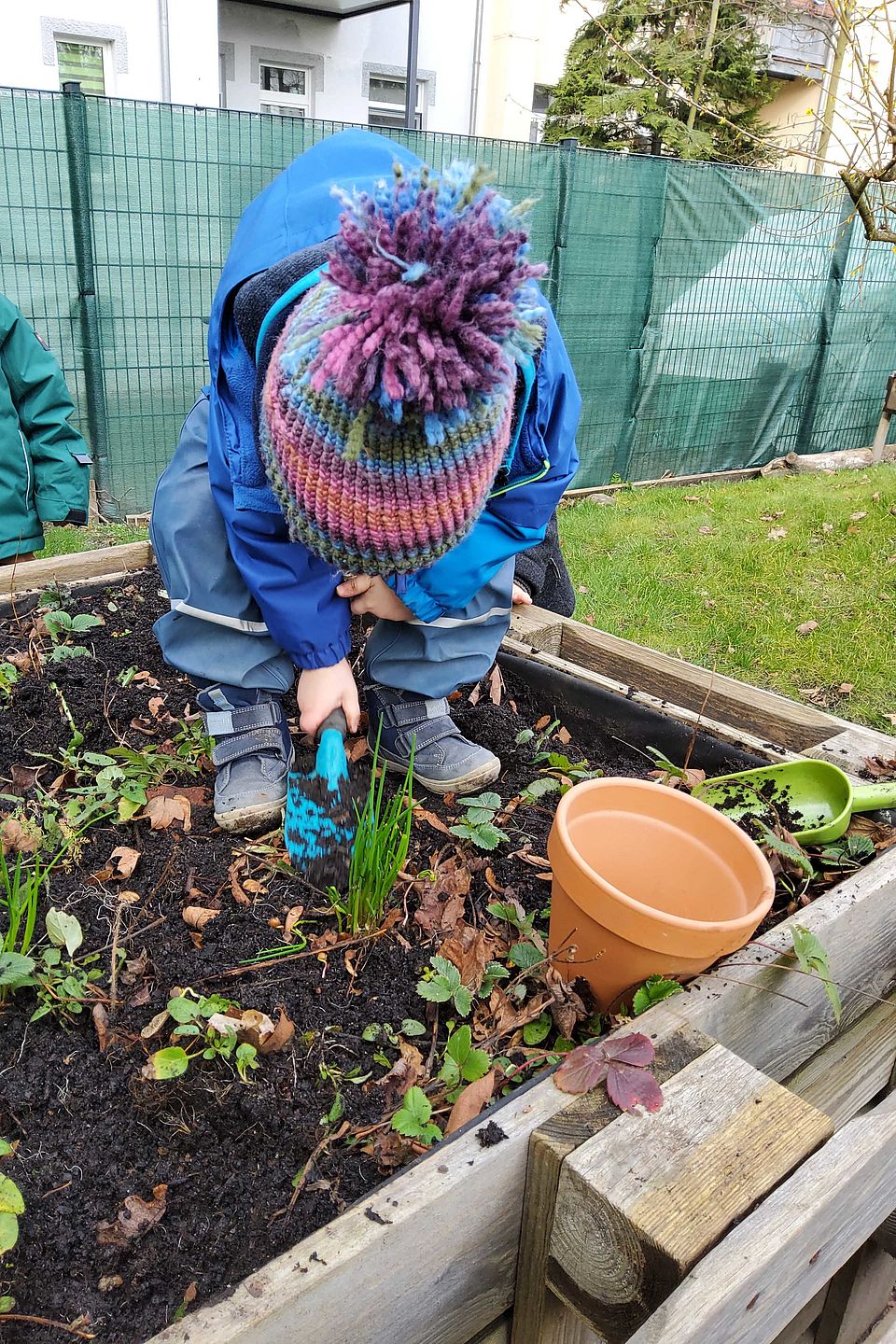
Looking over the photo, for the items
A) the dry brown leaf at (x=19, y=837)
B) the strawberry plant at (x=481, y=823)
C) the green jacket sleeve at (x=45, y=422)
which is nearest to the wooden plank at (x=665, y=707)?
the strawberry plant at (x=481, y=823)

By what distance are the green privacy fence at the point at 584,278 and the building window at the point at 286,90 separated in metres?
6.69

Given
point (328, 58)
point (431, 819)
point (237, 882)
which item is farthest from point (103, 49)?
point (237, 882)

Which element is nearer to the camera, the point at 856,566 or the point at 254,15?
the point at 856,566

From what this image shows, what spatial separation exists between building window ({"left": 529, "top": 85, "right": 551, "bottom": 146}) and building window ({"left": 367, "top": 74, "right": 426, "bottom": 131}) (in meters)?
1.60

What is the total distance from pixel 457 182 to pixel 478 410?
27cm

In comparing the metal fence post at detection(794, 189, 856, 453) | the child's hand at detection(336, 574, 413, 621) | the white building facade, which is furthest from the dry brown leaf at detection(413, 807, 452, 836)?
the white building facade

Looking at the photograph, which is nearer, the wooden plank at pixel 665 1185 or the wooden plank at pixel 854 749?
the wooden plank at pixel 665 1185

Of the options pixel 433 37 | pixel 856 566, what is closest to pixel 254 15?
pixel 433 37

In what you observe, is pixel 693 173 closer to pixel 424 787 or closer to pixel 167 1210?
pixel 424 787

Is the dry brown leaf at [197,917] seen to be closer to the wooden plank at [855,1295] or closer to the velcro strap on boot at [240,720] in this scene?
the velcro strap on boot at [240,720]

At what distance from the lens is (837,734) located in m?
2.05

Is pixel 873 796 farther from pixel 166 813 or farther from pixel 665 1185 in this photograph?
pixel 166 813

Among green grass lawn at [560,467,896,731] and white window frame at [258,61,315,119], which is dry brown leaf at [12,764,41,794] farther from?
white window frame at [258,61,315,119]

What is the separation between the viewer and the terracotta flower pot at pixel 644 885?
1.25m
